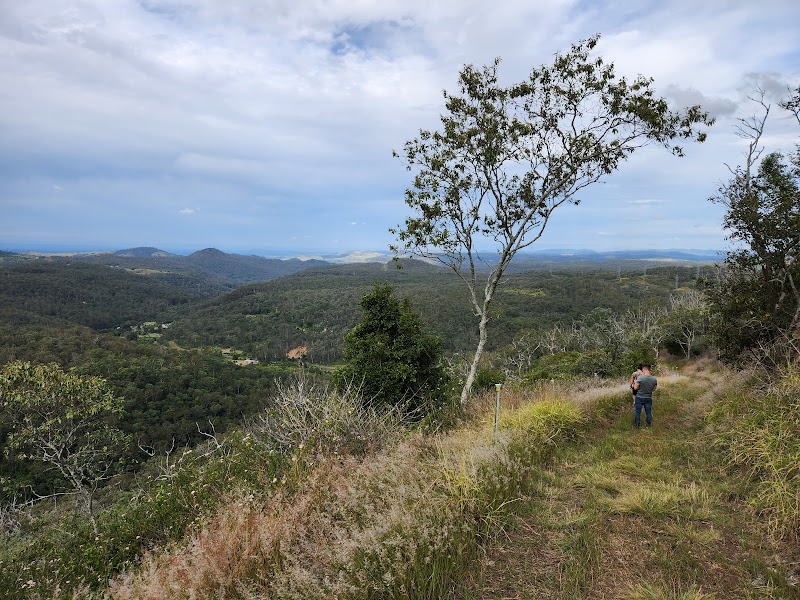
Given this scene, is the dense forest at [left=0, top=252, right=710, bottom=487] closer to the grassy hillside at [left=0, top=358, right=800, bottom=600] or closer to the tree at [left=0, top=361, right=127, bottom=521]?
the tree at [left=0, top=361, right=127, bottom=521]

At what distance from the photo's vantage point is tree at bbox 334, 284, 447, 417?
11500mm

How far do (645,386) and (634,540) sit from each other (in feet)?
A: 14.5

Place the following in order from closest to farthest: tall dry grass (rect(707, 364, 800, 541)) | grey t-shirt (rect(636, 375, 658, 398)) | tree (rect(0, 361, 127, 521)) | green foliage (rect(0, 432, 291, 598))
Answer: tall dry grass (rect(707, 364, 800, 541)), green foliage (rect(0, 432, 291, 598)), grey t-shirt (rect(636, 375, 658, 398)), tree (rect(0, 361, 127, 521))

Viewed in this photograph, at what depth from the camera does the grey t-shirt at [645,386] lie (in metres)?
7.02

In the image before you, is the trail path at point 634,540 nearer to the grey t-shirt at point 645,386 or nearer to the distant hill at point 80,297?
the grey t-shirt at point 645,386

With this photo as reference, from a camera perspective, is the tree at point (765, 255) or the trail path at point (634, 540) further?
the tree at point (765, 255)

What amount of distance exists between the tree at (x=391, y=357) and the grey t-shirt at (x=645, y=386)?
5.58 m

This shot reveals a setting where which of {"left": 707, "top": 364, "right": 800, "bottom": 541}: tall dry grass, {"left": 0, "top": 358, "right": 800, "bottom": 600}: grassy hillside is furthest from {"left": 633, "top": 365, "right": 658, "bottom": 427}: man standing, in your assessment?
{"left": 707, "top": 364, "right": 800, "bottom": 541}: tall dry grass

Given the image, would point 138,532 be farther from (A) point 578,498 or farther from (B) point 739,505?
(B) point 739,505

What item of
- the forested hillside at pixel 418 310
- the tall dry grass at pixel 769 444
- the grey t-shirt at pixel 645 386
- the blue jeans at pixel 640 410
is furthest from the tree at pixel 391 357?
the forested hillside at pixel 418 310

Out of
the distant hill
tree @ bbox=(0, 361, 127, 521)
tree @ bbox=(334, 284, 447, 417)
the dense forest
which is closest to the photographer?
tree @ bbox=(334, 284, 447, 417)

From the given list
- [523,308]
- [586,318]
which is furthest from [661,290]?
[586,318]

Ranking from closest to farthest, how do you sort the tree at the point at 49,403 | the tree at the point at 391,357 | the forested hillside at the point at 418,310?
the tree at the point at 391,357 < the tree at the point at 49,403 < the forested hillside at the point at 418,310

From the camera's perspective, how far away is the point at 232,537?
10.4 feet
